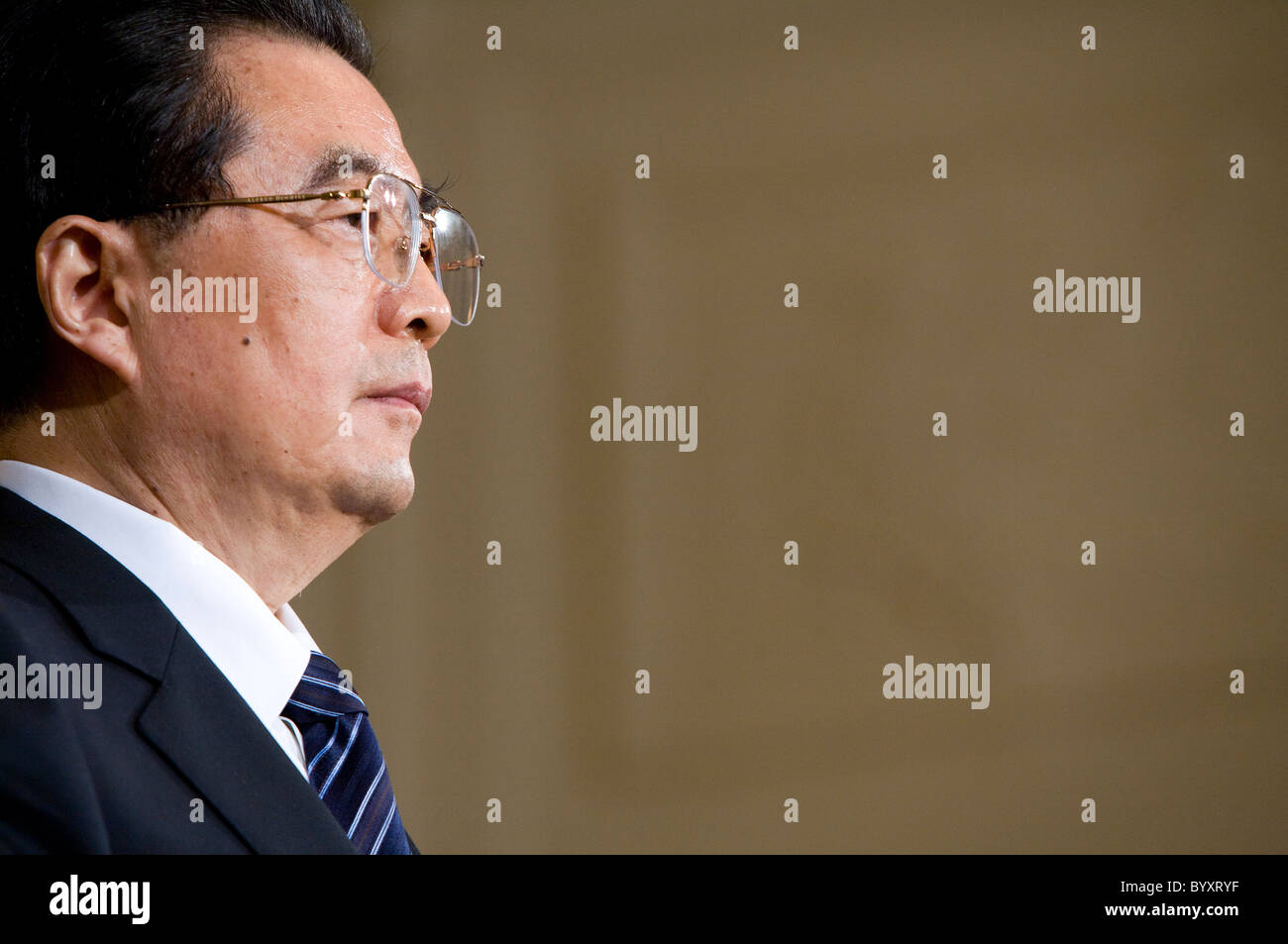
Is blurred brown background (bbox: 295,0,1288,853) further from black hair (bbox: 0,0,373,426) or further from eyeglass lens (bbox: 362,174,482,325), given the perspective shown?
black hair (bbox: 0,0,373,426)

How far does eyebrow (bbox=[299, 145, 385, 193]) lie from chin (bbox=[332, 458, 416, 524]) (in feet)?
1.01

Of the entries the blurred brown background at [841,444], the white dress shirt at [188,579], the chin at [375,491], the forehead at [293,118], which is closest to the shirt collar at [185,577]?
the white dress shirt at [188,579]

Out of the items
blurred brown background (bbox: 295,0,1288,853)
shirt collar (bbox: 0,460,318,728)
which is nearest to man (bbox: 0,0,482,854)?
shirt collar (bbox: 0,460,318,728)

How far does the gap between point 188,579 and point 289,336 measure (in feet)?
0.87

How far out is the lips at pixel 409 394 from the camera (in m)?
1.14

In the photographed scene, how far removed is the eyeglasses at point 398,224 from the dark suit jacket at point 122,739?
41 cm

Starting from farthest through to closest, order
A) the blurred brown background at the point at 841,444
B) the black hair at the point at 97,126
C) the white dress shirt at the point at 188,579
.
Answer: the blurred brown background at the point at 841,444
the black hair at the point at 97,126
the white dress shirt at the point at 188,579

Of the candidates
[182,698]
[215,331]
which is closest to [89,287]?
[215,331]

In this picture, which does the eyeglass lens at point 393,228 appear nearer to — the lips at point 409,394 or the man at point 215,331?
the man at point 215,331

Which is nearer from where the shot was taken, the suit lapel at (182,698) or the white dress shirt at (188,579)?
the suit lapel at (182,698)

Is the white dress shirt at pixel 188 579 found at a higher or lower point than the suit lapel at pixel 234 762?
higher

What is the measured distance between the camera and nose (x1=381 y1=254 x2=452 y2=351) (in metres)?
1.15

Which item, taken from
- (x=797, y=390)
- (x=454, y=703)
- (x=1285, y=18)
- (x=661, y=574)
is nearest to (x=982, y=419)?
(x=797, y=390)
